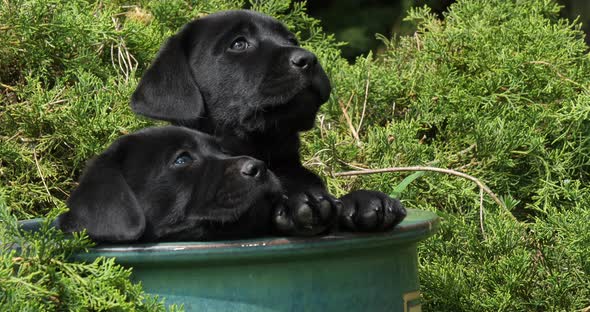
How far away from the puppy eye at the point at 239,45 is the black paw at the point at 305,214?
0.86m

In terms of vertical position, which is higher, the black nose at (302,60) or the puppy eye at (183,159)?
the black nose at (302,60)

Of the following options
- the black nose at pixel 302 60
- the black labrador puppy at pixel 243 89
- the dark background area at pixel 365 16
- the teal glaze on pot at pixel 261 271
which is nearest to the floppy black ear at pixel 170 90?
the black labrador puppy at pixel 243 89

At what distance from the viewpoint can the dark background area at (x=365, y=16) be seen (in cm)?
759

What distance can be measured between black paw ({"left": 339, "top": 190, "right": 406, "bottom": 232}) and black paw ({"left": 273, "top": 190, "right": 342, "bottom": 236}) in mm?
46

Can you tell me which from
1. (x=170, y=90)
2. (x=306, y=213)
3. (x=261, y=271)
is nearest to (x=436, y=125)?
(x=170, y=90)

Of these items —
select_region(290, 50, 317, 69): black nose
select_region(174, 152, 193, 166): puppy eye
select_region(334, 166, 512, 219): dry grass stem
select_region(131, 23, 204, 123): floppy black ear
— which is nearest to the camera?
select_region(174, 152, 193, 166): puppy eye

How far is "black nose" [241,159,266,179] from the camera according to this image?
8.51 ft

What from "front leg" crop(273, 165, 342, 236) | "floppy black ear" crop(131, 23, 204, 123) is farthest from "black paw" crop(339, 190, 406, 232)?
"floppy black ear" crop(131, 23, 204, 123)

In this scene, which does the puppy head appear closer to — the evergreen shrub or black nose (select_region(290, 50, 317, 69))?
black nose (select_region(290, 50, 317, 69))

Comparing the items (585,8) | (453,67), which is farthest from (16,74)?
(585,8)

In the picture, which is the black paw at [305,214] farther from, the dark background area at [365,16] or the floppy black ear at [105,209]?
the dark background area at [365,16]

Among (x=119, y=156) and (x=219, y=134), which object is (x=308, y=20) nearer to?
(x=219, y=134)

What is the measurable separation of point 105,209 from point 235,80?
0.91 m

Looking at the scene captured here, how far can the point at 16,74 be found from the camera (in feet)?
14.4
